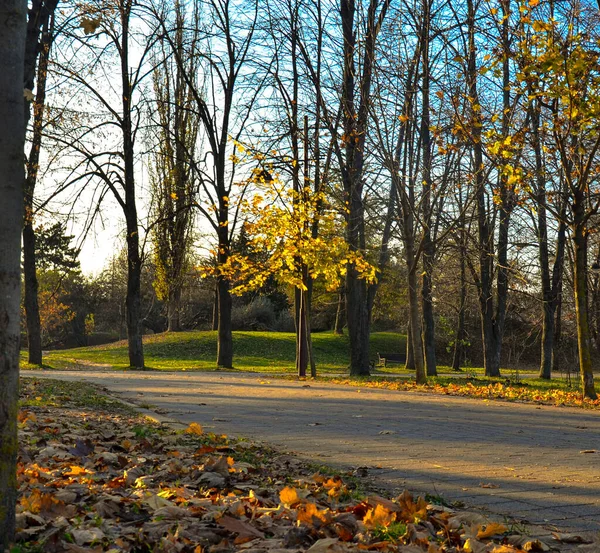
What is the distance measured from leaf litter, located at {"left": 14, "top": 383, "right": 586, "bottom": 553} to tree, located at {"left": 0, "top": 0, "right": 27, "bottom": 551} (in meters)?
0.37

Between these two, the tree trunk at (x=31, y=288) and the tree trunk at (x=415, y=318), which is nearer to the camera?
the tree trunk at (x=415, y=318)

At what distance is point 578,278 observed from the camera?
41.0 feet

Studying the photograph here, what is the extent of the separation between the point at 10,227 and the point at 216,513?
65.6 inches

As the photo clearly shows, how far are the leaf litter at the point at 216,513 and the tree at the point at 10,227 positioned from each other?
1.23 feet

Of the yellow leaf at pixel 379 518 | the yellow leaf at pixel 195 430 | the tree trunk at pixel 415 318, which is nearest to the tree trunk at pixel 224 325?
the tree trunk at pixel 415 318

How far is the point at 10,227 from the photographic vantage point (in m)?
2.98

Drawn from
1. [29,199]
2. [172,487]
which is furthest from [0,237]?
[29,199]

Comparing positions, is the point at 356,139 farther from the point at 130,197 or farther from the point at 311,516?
the point at 311,516

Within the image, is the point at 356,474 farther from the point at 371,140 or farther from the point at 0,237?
the point at 371,140

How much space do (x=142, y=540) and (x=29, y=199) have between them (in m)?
16.6

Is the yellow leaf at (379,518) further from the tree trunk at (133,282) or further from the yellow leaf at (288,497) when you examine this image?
the tree trunk at (133,282)

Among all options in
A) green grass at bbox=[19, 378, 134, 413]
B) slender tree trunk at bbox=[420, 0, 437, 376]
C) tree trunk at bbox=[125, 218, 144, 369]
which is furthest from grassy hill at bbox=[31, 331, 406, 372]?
green grass at bbox=[19, 378, 134, 413]

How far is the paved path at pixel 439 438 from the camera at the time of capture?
14.9ft

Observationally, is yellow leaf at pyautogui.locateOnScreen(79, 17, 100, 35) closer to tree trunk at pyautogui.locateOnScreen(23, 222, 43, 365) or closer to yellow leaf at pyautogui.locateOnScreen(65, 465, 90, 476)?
yellow leaf at pyautogui.locateOnScreen(65, 465, 90, 476)
